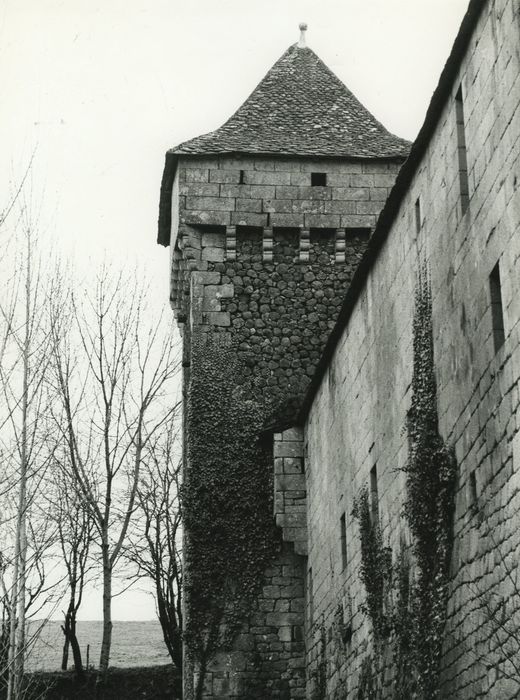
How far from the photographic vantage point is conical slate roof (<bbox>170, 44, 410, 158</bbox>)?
66.4 feet

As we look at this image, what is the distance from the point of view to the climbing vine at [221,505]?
58.9 ft

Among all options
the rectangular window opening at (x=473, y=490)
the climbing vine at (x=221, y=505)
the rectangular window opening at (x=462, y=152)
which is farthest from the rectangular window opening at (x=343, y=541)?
the rectangular window opening at (x=462, y=152)

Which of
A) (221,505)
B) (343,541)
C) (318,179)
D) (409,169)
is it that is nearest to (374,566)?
(343,541)

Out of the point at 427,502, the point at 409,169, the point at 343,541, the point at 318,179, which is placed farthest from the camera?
the point at 318,179

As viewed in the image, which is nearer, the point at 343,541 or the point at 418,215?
the point at 418,215

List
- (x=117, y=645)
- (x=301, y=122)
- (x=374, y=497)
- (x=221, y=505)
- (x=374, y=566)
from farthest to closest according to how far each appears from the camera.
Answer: (x=117, y=645), (x=301, y=122), (x=221, y=505), (x=374, y=497), (x=374, y=566)

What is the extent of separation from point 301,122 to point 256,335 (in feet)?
14.2

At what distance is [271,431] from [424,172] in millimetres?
7407

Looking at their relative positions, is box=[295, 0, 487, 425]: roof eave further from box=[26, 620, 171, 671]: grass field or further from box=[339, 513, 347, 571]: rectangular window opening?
box=[26, 620, 171, 671]: grass field

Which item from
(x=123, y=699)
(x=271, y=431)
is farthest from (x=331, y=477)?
(x=123, y=699)

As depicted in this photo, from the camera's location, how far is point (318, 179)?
20.2 metres

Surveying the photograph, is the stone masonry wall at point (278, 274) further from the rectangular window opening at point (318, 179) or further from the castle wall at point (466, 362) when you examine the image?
the castle wall at point (466, 362)

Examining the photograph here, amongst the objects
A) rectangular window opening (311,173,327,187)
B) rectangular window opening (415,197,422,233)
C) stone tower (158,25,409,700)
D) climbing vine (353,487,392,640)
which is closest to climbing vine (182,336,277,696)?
stone tower (158,25,409,700)

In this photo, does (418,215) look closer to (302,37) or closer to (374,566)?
(374,566)
